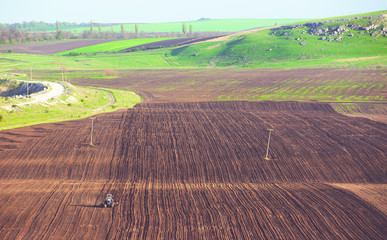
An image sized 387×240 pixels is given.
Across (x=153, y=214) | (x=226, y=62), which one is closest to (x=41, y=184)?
(x=153, y=214)

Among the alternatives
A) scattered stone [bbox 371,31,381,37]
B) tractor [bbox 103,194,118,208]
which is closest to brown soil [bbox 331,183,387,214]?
tractor [bbox 103,194,118,208]

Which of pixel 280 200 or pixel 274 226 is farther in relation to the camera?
pixel 280 200

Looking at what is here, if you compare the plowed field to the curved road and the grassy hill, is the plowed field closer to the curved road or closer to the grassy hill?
the curved road

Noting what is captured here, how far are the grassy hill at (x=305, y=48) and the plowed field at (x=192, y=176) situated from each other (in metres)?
81.9

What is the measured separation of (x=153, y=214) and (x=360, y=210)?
18455mm

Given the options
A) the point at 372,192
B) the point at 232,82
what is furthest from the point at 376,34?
the point at 372,192

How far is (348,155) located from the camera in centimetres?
4547

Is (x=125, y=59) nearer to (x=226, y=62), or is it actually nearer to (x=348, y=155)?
(x=226, y=62)

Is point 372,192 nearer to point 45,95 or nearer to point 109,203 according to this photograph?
point 109,203

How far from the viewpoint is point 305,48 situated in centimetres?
14775

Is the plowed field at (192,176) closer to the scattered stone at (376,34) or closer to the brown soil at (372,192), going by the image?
the brown soil at (372,192)

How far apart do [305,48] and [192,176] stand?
123 meters

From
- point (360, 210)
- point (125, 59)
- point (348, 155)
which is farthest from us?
point (125, 59)

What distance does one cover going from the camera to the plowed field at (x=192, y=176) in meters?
28.7
